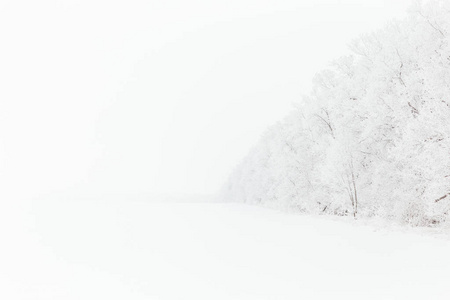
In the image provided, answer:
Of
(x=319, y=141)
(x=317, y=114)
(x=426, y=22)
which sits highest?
(x=426, y=22)

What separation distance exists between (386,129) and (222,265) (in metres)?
18.6

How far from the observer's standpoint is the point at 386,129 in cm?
2770

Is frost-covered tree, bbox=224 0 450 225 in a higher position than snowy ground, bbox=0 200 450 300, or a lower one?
higher

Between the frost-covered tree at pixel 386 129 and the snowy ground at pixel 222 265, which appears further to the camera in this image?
the frost-covered tree at pixel 386 129

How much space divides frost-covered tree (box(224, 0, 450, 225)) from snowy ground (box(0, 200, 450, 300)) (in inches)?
142

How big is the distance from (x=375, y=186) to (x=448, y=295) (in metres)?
21.1

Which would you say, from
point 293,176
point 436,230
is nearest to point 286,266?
point 436,230

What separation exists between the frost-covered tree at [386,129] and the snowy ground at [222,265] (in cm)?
360

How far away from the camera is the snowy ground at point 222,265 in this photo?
1077 centimetres

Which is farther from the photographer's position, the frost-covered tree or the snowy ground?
the frost-covered tree

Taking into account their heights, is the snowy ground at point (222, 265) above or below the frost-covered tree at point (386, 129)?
below

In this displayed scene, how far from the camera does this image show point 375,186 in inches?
1174

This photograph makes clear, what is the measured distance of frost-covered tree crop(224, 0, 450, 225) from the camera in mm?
19266

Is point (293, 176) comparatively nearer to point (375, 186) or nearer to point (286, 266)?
point (375, 186)
